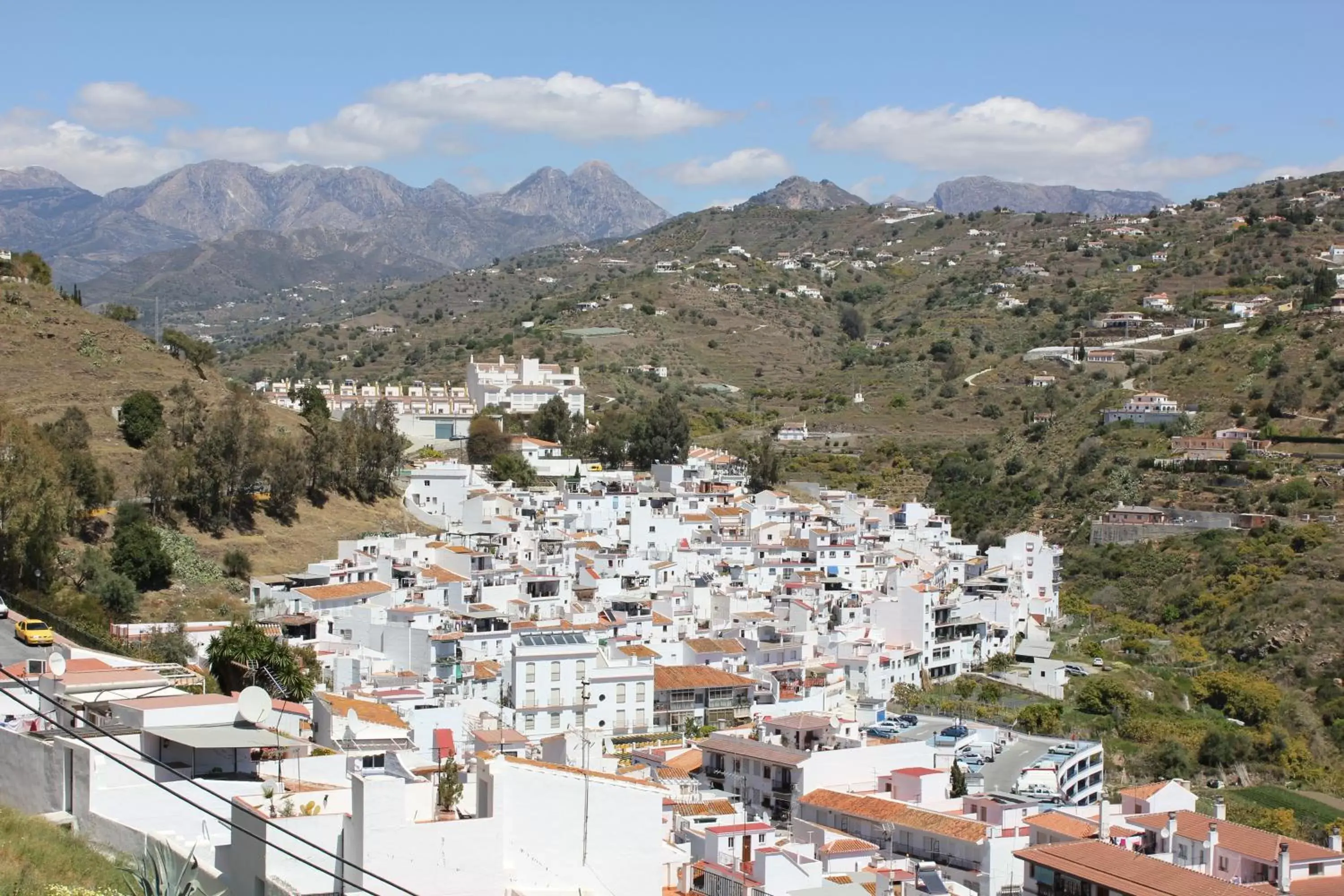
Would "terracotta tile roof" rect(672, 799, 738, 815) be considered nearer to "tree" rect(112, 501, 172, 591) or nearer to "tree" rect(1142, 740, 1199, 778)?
"tree" rect(1142, 740, 1199, 778)

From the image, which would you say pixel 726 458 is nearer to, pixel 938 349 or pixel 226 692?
pixel 938 349

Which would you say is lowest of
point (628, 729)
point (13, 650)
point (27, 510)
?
point (628, 729)

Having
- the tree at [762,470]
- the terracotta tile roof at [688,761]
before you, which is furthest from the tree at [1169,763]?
the tree at [762,470]

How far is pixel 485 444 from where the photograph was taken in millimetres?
46875

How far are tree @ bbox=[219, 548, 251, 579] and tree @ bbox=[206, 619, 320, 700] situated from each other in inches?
378

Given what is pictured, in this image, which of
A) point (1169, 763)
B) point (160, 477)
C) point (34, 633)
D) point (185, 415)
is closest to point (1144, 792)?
point (1169, 763)

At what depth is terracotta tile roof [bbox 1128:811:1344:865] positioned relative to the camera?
17688mm

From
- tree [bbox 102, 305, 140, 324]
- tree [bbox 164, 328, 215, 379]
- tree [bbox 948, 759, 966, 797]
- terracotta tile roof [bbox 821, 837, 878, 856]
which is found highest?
tree [bbox 102, 305, 140, 324]

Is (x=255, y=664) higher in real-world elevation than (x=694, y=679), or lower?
higher

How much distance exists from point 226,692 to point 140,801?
8.79m

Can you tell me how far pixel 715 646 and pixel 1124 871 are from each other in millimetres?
13889

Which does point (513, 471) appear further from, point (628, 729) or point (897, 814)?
point (897, 814)

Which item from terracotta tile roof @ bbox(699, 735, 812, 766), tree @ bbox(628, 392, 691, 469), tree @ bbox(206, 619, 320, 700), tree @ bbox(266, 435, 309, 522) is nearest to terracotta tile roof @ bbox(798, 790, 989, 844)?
terracotta tile roof @ bbox(699, 735, 812, 766)

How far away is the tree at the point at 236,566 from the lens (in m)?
31.0
